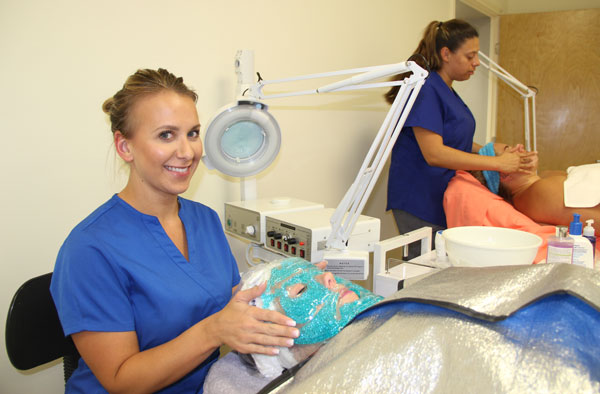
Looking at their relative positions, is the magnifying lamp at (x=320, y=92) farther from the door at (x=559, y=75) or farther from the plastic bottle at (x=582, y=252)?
the door at (x=559, y=75)

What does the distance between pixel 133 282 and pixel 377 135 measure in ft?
2.43

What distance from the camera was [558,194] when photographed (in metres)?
1.79

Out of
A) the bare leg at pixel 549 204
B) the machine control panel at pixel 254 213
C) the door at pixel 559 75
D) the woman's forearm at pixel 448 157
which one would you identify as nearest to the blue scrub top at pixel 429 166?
the woman's forearm at pixel 448 157

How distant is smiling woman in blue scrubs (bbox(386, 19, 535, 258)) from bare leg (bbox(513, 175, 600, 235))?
124 millimetres

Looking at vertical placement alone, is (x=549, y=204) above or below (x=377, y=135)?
below

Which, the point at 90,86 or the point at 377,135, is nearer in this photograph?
the point at 377,135

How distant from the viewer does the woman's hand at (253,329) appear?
811mm

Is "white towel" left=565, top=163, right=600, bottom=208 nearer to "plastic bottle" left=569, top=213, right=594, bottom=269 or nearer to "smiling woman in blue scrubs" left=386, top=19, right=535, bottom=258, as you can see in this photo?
"smiling woman in blue scrubs" left=386, top=19, right=535, bottom=258

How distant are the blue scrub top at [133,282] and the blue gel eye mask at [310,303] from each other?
21 centimetres

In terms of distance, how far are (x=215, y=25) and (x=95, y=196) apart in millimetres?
834

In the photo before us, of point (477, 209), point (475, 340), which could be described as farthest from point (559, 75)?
point (475, 340)

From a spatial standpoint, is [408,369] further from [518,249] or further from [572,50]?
[572,50]

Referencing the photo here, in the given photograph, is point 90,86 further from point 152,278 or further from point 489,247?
point 489,247

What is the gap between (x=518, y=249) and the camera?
3.77 feet
